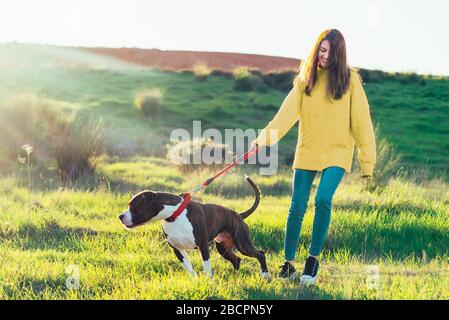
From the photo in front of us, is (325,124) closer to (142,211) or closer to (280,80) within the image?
(142,211)

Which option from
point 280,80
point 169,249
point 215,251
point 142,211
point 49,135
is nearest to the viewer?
point 142,211

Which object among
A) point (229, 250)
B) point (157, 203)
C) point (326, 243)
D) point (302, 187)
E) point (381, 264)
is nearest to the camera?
point (157, 203)

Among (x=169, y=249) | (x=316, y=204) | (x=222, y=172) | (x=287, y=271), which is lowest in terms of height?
(x=169, y=249)

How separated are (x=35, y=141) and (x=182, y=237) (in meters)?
10.9

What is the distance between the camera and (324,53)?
551 cm

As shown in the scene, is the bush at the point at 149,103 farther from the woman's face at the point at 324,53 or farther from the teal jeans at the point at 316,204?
the woman's face at the point at 324,53

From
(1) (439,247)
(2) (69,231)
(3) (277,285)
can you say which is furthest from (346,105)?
(2) (69,231)

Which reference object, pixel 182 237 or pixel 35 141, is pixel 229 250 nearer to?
pixel 182 237

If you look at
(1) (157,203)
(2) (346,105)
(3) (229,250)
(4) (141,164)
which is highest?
(2) (346,105)

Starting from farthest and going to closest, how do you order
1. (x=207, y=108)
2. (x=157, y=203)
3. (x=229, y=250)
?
1. (x=207, y=108)
2. (x=229, y=250)
3. (x=157, y=203)

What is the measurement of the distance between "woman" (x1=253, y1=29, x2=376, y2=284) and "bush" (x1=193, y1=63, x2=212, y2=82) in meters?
27.6

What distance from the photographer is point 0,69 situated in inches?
1366

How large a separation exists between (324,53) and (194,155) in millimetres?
9742

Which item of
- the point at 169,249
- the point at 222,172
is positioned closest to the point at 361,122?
→ the point at 222,172
